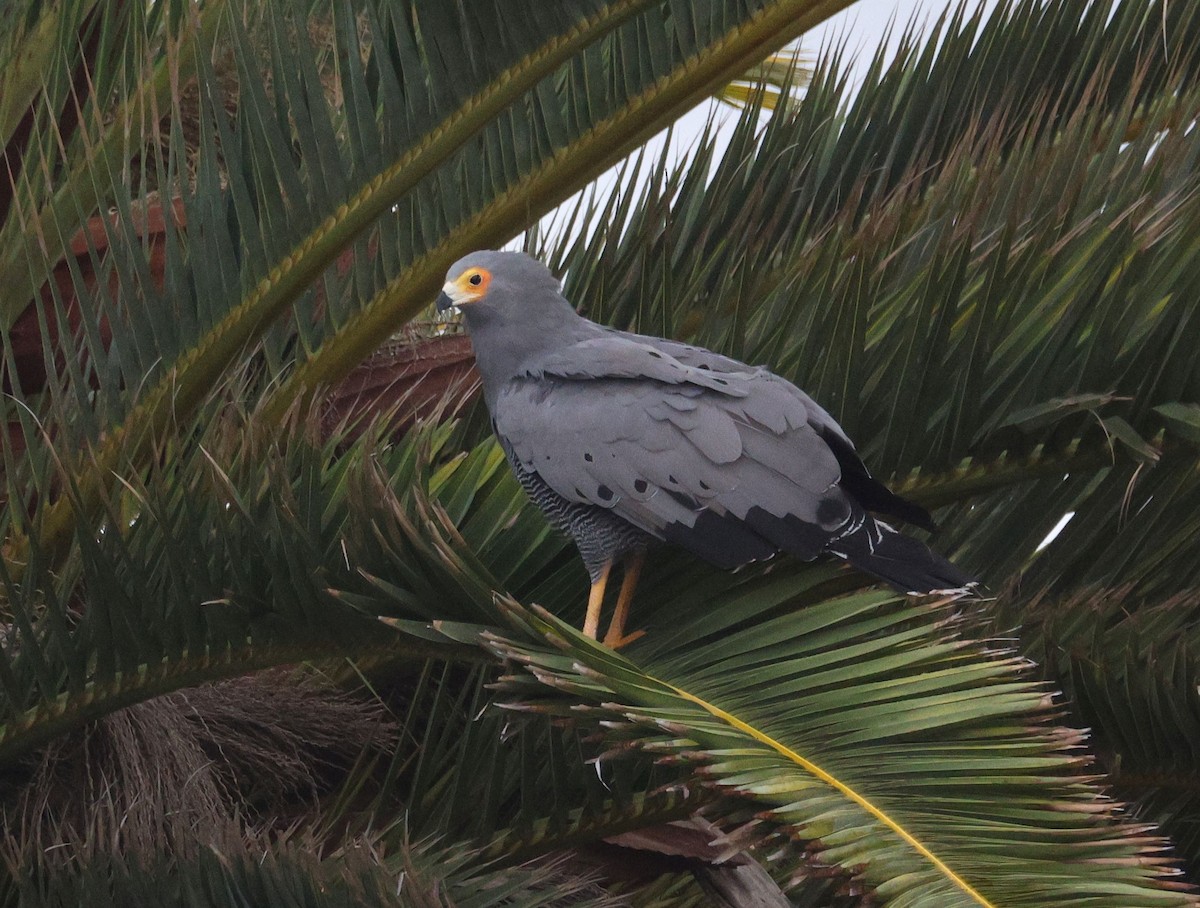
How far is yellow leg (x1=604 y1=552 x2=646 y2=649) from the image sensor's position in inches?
102

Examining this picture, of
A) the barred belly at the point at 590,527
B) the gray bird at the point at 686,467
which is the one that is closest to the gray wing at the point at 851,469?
the gray bird at the point at 686,467

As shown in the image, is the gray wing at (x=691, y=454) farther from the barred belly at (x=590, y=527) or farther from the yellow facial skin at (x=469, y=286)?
the yellow facial skin at (x=469, y=286)

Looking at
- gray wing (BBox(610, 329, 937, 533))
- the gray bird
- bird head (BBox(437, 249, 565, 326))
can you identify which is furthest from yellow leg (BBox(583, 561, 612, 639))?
bird head (BBox(437, 249, 565, 326))

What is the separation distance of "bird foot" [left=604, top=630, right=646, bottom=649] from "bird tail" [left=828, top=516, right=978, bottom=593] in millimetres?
391

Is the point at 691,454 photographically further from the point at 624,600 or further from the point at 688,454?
the point at 624,600

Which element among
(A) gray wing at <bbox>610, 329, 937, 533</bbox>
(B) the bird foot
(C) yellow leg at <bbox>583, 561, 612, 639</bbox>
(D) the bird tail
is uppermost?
(A) gray wing at <bbox>610, 329, 937, 533</bbox>

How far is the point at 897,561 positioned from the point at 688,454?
1.35 ft

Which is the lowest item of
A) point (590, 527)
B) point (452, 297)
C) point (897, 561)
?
point (590, 527)

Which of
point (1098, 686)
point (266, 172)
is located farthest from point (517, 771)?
point (266, 172)

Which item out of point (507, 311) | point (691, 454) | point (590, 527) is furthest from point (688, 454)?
point (507, 311)

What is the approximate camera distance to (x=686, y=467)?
2473mm

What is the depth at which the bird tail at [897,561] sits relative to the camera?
2.28 m

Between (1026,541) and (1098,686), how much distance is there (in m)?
0.55

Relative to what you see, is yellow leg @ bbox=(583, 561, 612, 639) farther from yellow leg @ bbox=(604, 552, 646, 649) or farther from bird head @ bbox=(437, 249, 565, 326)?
bird head @ bbox=(437, 249, 565, 326)
